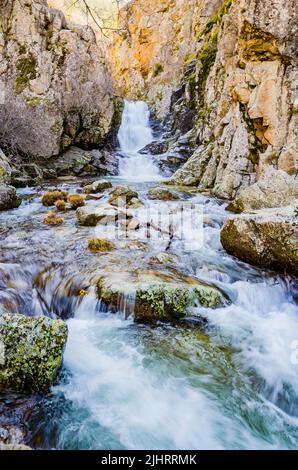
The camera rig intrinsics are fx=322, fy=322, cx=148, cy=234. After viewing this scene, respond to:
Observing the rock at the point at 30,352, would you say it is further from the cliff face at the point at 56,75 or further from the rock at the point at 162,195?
the cliff face at the point at 56,75

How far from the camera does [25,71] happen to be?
64.2ft

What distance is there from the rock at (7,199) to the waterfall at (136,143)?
8555 mm

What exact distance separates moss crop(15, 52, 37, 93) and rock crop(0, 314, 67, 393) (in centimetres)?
1930

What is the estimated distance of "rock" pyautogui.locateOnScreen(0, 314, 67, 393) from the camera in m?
2.92

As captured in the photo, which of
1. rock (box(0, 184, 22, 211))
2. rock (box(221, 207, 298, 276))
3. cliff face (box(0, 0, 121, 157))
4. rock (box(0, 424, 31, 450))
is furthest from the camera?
cliff face (box(0, 0, 121, 157))

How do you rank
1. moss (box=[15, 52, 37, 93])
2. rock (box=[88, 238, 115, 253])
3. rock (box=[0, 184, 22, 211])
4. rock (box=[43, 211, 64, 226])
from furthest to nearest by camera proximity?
1. moss (box=[15, 52, 37, 93])
2. rock (box=[0, 184, 22, 211])
3. rock (box=[43, 211, 64, 226])
4. rock (box=[88, 238, 115, 253])

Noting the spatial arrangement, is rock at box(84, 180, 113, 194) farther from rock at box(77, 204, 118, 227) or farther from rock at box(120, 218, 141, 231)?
rock at box(120, 218, 141, 231)

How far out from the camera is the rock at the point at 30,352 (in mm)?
2920

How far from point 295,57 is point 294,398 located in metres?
10.5

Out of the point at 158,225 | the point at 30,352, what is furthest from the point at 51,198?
the point at 30,352

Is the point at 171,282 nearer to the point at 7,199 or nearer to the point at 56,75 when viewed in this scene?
the point at 7,199

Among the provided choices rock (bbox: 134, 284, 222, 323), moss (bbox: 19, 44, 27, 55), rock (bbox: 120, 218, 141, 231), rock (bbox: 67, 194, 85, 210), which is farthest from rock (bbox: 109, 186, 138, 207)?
moss (bbox: 19, 44, 27, 55)

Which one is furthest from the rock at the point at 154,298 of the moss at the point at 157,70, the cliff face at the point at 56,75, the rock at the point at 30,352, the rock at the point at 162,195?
the moss at the point at 157,70

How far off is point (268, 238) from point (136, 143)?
20774 millimetres
